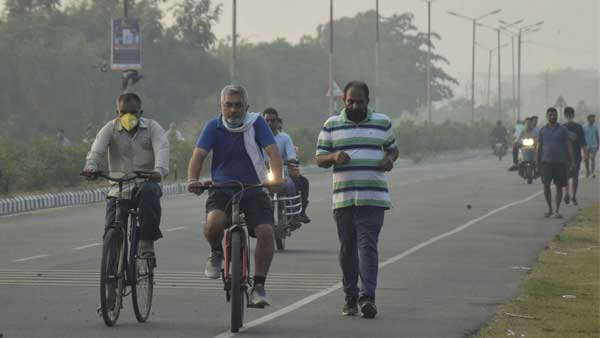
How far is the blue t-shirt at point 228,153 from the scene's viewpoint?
36.8ft

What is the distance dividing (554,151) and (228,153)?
605 inches

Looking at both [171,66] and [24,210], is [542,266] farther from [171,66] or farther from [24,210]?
[171,66]

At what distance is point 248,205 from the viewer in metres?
11.3

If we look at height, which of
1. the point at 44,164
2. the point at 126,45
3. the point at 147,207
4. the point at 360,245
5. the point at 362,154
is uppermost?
the point at 126,45

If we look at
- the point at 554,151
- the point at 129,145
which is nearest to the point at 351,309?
the point at 129,145

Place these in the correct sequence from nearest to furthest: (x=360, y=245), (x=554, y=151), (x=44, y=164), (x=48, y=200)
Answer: (x=360, y=245) → (x=554, y=151) → (x=48, y=200) → (x=44, y=164)

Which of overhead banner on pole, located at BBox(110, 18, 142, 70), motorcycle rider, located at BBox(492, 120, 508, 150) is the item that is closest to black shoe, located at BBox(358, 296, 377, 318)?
overhead banner on pole, located at BBox(110, 18, 142, 70)

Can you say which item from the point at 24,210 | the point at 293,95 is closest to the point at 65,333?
the point at 24,210

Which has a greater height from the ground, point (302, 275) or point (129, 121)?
point (129, 121)

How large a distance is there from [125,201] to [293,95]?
4083 inches

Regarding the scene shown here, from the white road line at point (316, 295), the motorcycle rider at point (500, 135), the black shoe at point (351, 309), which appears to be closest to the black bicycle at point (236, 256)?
the white road line at point (316, 295)

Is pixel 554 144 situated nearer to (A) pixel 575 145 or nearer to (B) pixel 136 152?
(A) pixel 575 145

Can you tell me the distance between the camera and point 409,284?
15.0 metres

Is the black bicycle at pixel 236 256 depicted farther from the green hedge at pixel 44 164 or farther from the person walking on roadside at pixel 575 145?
the person walking on roadside at pixel 575 145
